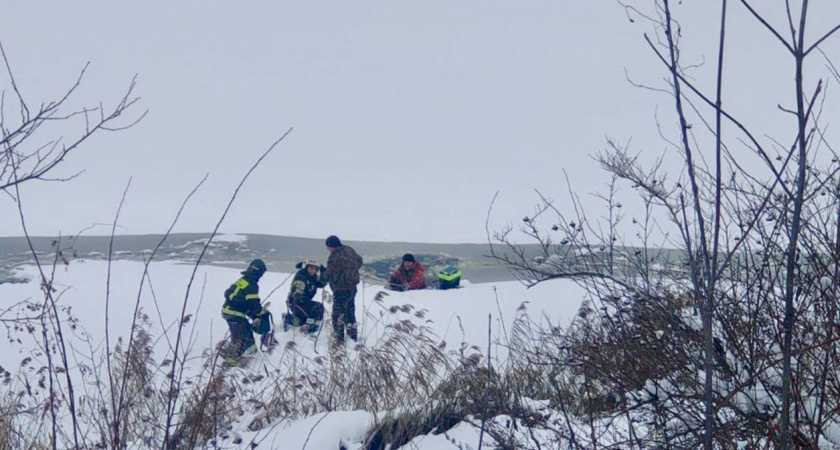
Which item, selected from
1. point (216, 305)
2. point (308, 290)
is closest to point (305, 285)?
point (308, 290)

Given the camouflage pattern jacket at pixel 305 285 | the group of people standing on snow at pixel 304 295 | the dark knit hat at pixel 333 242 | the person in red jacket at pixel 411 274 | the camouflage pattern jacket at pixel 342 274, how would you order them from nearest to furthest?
the group of people standing on snow at pixel 304 295
the camouflage pattern jacket at pixel 342 274
the camouflage pattern jacket at pixel 305 285
the dark knit hat at pixel 333 242
the person in red jacket at pixel 411 274

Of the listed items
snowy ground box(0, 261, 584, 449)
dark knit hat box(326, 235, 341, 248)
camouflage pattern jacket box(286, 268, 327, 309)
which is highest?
dark knit hat box(326, 235, 341, 248)

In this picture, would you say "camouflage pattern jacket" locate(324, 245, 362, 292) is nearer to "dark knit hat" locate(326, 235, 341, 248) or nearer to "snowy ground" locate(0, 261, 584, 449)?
"snowy ground" locate(0, 261, 584, 449)

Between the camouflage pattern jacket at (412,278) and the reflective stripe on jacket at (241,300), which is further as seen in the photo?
the camouflage pattern jacket at (412,278)

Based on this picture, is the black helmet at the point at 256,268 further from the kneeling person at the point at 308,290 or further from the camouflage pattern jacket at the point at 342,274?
the camouflage pattern jacket at the point at 342,274

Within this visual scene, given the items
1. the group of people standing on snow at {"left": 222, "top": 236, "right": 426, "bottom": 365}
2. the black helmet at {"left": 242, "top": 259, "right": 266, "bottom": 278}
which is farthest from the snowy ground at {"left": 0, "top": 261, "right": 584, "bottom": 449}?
the black helmet at {"left": 242, "top": 259, "right": 266, "bottom": 278}

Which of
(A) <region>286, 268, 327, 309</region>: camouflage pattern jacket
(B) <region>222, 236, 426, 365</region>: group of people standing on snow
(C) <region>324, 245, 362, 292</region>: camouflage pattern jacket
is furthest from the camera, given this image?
(A) <region>286, 268, 327, 309</region>: camouflage pattern jacket

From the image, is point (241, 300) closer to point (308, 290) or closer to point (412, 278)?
point (308, 290)

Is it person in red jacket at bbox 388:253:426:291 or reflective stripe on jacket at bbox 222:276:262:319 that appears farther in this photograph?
person in red jacket at bbox 388:253:426:291

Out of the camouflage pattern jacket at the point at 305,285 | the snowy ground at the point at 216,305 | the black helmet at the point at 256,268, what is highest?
the black helmet at the point at 256,268

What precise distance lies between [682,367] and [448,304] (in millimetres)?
8736

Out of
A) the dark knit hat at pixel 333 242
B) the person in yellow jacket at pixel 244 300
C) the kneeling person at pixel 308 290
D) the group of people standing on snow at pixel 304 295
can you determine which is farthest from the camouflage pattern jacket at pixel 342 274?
the person in yellow jacket at pixel 244 300

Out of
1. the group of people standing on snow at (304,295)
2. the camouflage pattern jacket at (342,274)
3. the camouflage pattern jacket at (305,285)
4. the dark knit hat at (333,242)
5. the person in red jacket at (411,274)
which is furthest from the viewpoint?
the person in red jacket at (411,274)

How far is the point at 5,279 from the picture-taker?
1394cm
